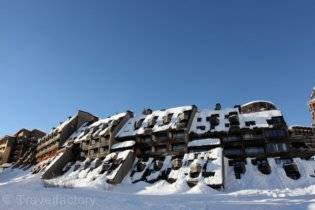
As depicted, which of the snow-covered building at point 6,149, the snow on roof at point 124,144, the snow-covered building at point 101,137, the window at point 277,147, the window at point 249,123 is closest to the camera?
the window at point 277,147

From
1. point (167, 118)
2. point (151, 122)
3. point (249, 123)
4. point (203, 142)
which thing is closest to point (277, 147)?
point (249, 123)

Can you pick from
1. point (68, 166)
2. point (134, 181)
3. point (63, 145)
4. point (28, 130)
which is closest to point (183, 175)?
point (134, 181)

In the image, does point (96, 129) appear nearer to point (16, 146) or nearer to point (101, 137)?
point (101, 137)

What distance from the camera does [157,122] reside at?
74.8 meters

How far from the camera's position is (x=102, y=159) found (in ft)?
226

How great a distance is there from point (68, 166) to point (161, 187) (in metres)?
29.6

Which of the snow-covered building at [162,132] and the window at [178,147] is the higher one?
the snow-covered building at [162,132]

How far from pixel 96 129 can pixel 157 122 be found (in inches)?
696

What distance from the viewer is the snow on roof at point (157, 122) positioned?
71.5 metres

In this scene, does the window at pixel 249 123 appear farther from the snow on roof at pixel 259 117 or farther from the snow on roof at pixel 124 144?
the snow on roof at pixel 124 144

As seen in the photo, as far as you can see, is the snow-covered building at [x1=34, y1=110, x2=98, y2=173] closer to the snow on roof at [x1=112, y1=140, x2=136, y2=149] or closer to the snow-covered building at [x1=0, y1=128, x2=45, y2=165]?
the snow-covered building at [x1=0, y1=128, x2=45, y2=165]

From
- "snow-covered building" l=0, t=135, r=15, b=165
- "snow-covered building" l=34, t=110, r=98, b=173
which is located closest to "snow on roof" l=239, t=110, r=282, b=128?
"snow-covered building" l=34, t=110, r=98, b=173

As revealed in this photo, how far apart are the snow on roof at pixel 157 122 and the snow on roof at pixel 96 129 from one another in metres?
3.31

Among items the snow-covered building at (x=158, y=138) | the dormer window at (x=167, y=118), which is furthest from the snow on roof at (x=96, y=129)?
the dormer window at (x=167, y=118)
